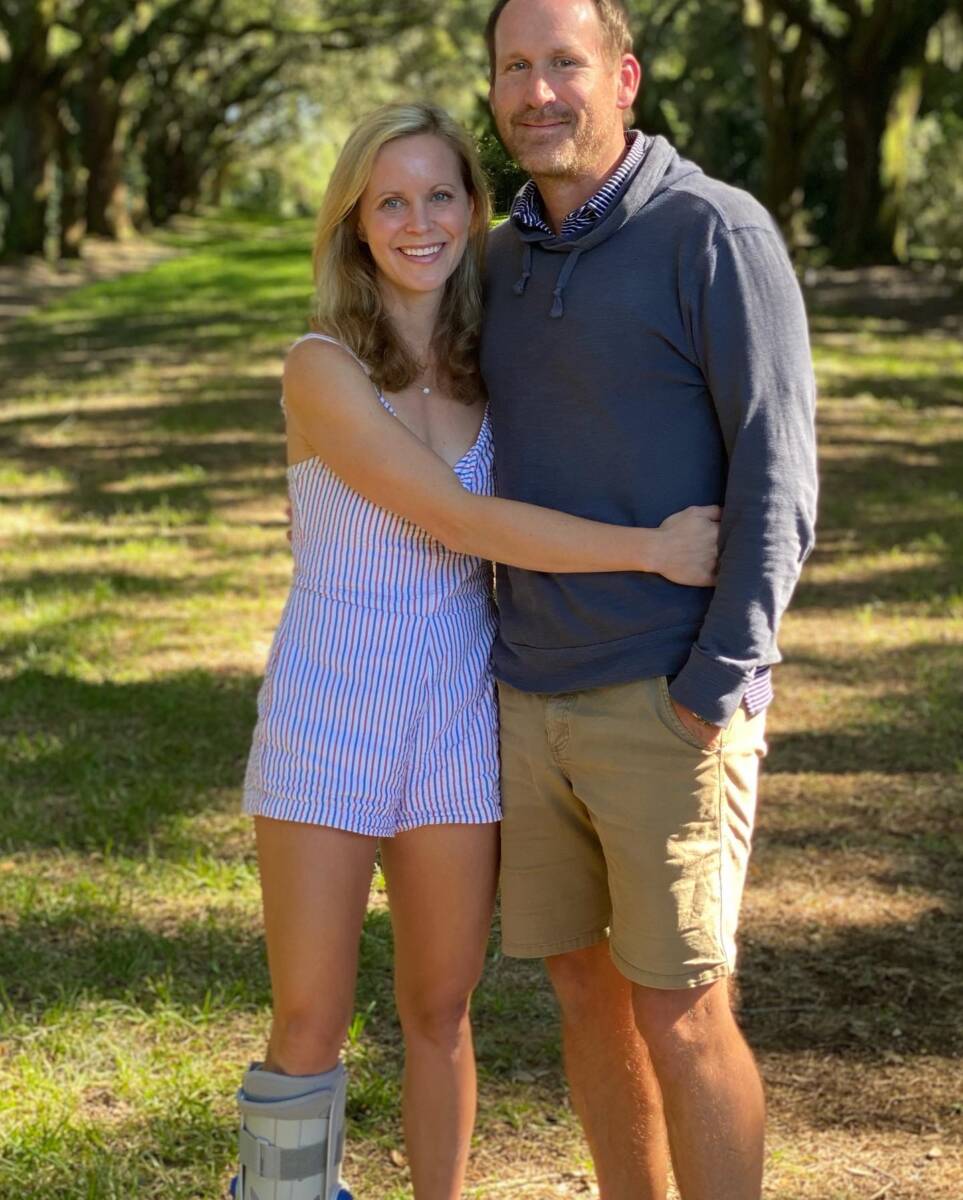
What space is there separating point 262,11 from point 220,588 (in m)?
28.7

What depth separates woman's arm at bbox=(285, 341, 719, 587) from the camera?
105 inches

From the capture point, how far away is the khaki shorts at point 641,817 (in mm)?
2678

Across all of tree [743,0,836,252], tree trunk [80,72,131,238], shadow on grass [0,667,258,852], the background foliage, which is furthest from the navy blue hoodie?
tree trunk [80,72,131,238]

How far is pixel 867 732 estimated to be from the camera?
19.8ft

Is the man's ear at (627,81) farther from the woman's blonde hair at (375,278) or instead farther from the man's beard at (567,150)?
the woman's blonde hair at (375,278)

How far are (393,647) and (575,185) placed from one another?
2.73 ft

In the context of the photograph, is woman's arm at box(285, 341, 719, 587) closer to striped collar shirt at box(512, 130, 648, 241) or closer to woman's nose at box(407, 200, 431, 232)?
woman's nose at box(407, 200, 431, 232)

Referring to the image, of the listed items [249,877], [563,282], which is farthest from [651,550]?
[249,877]

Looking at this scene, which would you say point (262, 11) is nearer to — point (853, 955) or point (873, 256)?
point (873, 256)

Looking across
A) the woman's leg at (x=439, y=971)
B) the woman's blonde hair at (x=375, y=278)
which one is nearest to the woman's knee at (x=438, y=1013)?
the woman's leg at (x=439, y=971)

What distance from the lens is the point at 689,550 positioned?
2.64 m

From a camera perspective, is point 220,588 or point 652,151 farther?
point 220,588

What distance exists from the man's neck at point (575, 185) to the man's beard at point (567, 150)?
10 mm

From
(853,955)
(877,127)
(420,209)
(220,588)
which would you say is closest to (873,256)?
(877,127)
